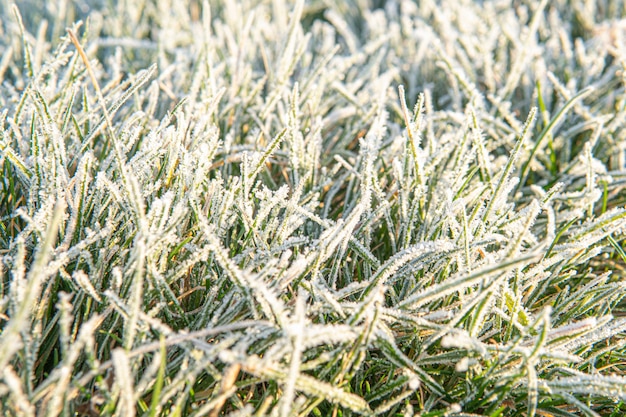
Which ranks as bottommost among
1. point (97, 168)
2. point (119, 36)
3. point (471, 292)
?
point (471, 292)

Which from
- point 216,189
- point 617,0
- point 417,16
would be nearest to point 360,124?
point 216,189

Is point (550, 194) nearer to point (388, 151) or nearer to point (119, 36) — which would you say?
point (388, 151)

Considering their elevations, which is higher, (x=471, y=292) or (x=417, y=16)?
(x=417, y=16)

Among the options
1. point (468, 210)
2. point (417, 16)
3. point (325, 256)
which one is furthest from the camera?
point (417, 16)

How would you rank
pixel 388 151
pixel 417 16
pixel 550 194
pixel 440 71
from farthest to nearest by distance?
1. pixel 417 16
2. pixel 440 71
3. pixel 388 151
4. pixel 550 194

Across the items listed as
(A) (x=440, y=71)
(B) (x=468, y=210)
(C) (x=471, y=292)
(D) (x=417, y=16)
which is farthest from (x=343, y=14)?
(C) (x=471, y=292)

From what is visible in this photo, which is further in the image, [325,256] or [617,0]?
[617,0]

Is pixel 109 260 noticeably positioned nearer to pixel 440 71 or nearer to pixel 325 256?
pixel 325 256
